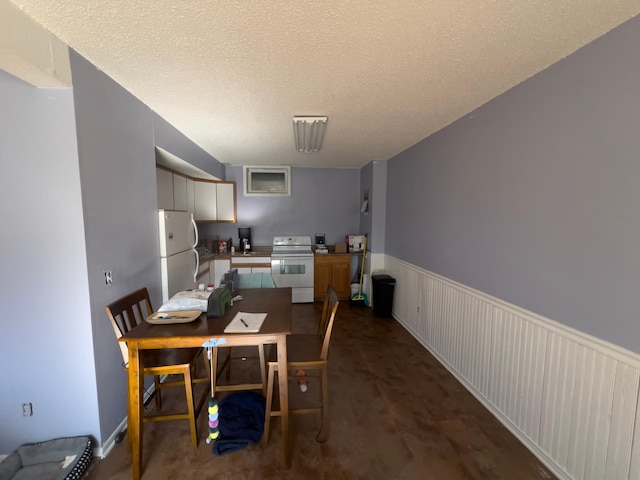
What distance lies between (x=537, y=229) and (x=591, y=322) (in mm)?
568

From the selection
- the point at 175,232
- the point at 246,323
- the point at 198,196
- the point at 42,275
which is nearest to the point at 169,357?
the point at 246,323

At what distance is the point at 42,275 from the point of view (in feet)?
4.89

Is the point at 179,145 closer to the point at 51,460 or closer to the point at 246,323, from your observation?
the point at 246,323

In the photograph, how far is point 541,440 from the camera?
1.60 metres

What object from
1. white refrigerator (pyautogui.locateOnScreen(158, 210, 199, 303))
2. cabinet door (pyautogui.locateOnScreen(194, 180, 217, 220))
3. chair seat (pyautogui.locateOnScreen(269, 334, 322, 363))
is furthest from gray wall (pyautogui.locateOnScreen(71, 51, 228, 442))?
cabinet door (pyautogui.locateOnScreen(194, 180, 217, 220))

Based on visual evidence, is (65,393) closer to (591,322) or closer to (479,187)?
(591,322)

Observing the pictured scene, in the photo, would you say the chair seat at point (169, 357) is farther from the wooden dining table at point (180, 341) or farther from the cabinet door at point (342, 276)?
the cabinet door at point (342, 276)

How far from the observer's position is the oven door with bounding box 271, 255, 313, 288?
433 centimetres

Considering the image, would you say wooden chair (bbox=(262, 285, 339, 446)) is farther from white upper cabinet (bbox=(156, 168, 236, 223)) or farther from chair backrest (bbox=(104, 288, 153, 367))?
white upper cabinet (bbox=(156, 168, 236, 223))

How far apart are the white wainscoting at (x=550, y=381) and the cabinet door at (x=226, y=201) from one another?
349 centimetres

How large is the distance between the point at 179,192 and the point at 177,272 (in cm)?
120

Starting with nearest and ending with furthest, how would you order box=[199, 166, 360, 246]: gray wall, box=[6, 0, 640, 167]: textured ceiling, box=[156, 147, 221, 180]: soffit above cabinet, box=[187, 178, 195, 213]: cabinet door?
box=[6, 0, 640, 167]: textured ceiling → box=[156, 147, 221, 180]: soffit above cabinet → box=[187, 178, 195, 213]: cabinet door → box=[199, 166, 360, 246]: gray wall

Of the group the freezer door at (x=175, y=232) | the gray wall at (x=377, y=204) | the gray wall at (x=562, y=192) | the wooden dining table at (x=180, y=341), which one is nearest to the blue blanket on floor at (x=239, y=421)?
the wooden dining table at (x=180, y=341)

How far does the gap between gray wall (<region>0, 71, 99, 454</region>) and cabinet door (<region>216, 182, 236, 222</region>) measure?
2828mm
